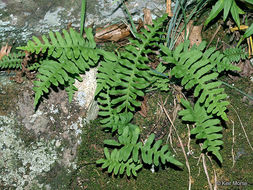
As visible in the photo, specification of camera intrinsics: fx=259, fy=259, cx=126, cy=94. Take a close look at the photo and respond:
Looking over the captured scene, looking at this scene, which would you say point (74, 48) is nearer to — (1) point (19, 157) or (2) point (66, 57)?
(2) point (66, 57)

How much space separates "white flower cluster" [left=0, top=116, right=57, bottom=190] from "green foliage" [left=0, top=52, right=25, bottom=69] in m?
0.64

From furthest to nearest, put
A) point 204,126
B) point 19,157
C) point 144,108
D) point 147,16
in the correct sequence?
point 147,16 → point 144,108 → point 19,157 → point 204,126

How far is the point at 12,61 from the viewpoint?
3.21 metres

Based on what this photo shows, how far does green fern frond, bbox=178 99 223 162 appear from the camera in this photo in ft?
9.01

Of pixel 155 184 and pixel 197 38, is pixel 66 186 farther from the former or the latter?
pixel 197 38

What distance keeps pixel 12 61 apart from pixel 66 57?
2.44 ft

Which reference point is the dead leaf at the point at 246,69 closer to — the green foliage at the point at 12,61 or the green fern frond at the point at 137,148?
the green fern frond at the point at 137,148

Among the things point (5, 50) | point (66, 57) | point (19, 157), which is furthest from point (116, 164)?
point (5, 50)

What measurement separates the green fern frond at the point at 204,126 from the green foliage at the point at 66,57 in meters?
1.23

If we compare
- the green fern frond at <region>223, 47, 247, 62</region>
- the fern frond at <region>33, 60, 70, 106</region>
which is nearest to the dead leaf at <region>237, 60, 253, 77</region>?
the green fern frond at <region>223, 47, 247, 62</region>

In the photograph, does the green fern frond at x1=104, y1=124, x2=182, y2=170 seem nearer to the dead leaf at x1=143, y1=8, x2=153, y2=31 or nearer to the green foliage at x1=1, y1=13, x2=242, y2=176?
the green foliage at x1=1, y1=13, x2=242, y2=176

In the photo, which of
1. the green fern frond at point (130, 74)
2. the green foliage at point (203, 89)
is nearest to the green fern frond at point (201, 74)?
the green foliage at point (203, 89)

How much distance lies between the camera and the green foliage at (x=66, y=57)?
2.87 meters

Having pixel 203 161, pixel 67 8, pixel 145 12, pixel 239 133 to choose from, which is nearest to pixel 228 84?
pixel 239 133
